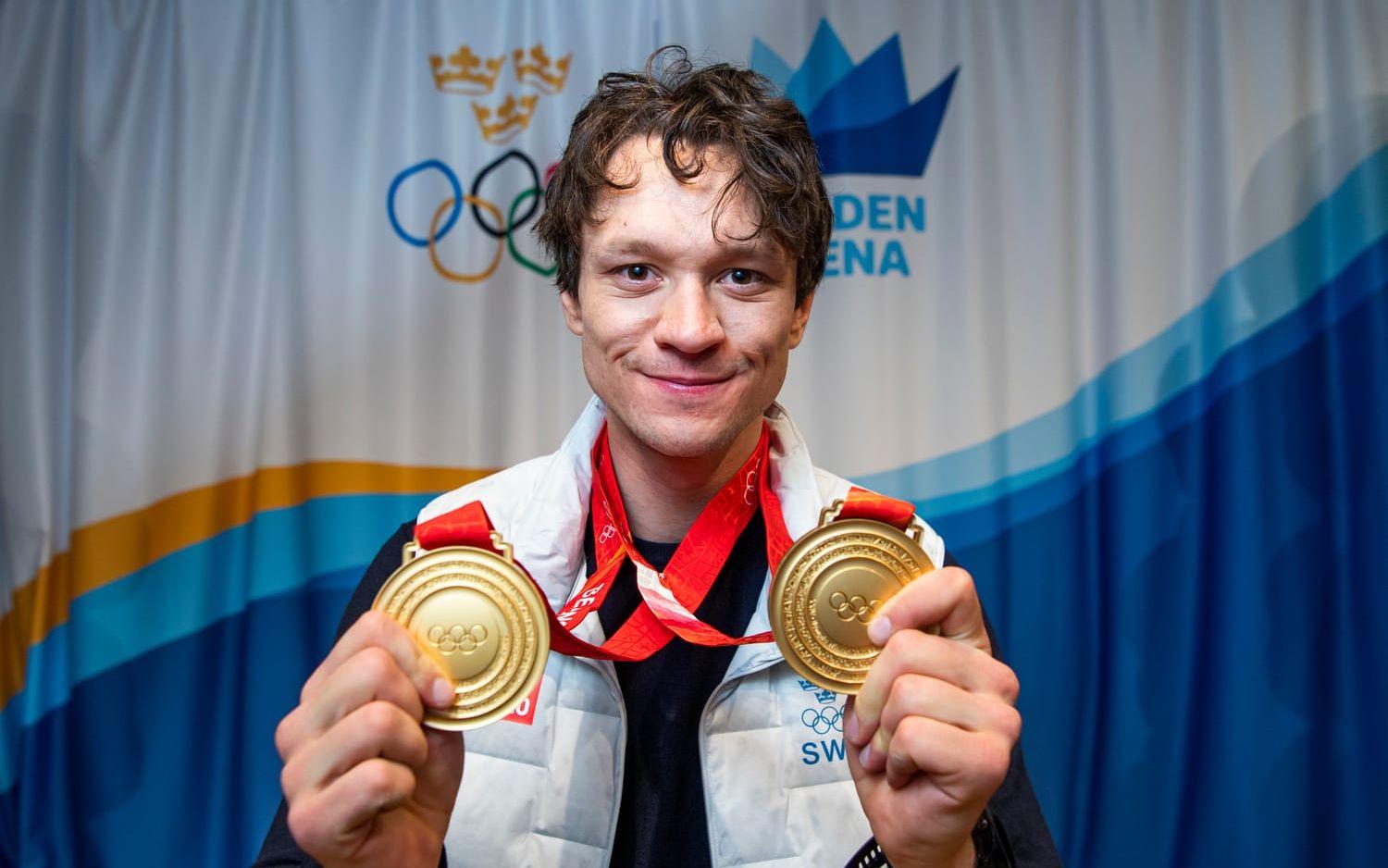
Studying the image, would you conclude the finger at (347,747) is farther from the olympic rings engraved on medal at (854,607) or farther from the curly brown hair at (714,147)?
the curly brown hair at (714,147)

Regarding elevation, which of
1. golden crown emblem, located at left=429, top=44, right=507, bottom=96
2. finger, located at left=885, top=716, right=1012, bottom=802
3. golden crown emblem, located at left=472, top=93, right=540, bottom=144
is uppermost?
golden crown emblem, located at left=429, top=44, right=507, bottom=96

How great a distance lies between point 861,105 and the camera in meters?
3.46

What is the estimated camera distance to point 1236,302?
3.52m

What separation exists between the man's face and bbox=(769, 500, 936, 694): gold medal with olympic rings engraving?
34cm

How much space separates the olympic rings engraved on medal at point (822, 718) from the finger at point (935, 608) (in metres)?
0.45

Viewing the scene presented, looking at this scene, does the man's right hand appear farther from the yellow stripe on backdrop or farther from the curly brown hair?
the yellow stripe on backdrop

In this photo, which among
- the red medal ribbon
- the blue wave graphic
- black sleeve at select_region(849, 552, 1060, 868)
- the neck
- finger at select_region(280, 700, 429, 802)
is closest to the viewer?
finger at select_region(280, 700, 429, 802)

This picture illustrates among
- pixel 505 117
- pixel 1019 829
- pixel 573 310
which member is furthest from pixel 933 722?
pixel 505 117

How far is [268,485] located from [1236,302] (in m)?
3.51

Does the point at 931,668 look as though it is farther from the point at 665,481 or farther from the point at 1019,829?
the point at 665,481

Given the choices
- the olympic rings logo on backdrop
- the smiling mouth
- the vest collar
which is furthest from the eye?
the olympic rings logo on backdrop

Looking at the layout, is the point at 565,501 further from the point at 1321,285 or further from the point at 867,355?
the point at 1321,285

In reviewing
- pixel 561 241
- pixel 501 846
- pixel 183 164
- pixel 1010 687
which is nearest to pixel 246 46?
pixel 183 164

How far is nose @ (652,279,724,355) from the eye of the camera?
1.42 meters
